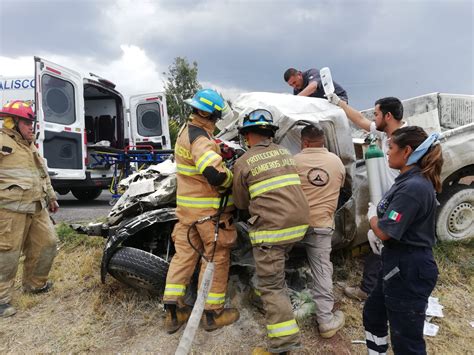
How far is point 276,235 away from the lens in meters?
2.26

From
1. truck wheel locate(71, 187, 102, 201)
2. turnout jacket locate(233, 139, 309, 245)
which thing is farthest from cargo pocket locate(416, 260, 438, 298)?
truck wheel locate(71, 187, 102, 201)

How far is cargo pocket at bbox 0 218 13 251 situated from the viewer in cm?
296

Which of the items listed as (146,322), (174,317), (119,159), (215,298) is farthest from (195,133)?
(119,159)

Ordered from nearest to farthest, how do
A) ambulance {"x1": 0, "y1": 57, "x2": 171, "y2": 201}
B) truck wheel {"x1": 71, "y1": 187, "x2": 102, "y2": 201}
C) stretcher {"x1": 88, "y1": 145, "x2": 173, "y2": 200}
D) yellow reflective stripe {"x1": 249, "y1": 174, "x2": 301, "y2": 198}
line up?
yellow reflective stripe {"x1": 249, "y1": 174, "x2": 301, "y2": 198} → ambulance {"x1": 0, "y1": 57, "x2": 171, "y2": 201} → stretcher {"x1": 88, "y1": 145, "x2": 173, "y2": 200} → truck wheel {"x1": 71, "y1": 187, "x2": 102, "y2": 201}

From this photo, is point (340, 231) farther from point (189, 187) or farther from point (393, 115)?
point (189, 187)

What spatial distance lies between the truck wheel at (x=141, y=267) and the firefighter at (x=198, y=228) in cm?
13

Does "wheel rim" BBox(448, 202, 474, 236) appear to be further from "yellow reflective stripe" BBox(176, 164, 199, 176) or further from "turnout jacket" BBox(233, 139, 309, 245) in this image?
"yellow reflective stripe" BBox(176, 164, 199, 176)

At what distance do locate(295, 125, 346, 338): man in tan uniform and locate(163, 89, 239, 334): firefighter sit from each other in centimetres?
58

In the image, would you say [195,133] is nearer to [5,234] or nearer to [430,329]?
[5,234]

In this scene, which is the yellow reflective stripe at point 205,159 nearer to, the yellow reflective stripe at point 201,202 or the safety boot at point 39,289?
the yellow reflective stripe at point 201,202

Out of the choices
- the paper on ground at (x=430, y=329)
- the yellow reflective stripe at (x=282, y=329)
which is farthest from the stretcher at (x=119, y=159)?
the paper on ground at (x=430, y=329)

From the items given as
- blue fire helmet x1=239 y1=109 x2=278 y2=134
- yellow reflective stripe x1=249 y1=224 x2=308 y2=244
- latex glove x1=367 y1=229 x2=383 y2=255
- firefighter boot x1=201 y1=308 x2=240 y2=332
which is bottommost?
firefighter boot x1=201 y1=308 x2=240 y2=332

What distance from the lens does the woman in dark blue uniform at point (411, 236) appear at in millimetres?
1791

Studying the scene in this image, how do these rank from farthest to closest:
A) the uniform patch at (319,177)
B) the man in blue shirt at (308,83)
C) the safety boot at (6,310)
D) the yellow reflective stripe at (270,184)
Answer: the man in blue shirt at (308,83) → the safety boot at (6,310) → the uniform patch at (319,177) → the yellow reflective stripe at (270,184)
